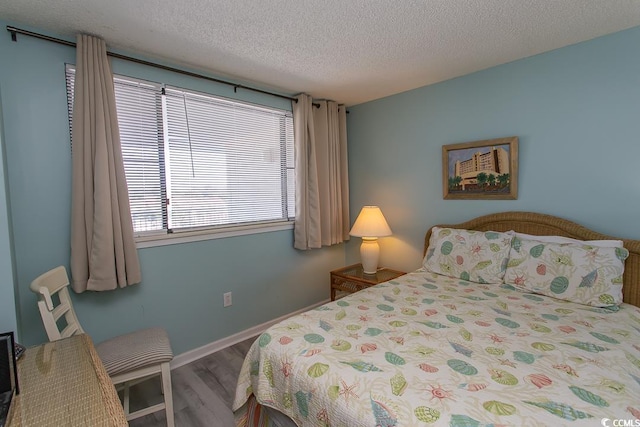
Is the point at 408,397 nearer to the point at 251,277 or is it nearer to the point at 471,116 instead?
the point at 251,277

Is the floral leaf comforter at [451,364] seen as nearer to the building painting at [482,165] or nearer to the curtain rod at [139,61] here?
the building painting at [482,165]

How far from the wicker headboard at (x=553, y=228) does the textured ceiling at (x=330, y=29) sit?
1239 mm

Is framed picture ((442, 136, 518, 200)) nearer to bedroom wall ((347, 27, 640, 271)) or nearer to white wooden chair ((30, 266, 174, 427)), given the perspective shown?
bedroom wall ((347, 27, 640, 271))

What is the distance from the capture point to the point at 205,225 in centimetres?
249

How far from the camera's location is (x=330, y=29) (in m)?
1.82

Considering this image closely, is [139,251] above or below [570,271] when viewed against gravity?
above

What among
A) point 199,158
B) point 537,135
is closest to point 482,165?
point 537,135

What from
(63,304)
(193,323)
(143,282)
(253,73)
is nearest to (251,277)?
(193,323)


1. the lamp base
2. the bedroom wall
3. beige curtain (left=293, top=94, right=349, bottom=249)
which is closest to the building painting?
the bedroom wall

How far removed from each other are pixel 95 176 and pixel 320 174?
1.95 metres

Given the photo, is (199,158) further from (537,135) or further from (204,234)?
(537,135)

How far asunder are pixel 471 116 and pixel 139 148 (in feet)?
8.84

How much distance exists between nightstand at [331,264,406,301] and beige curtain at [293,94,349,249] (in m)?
0.38

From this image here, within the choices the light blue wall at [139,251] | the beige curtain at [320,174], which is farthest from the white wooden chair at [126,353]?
the beige curtain at [320,174]
